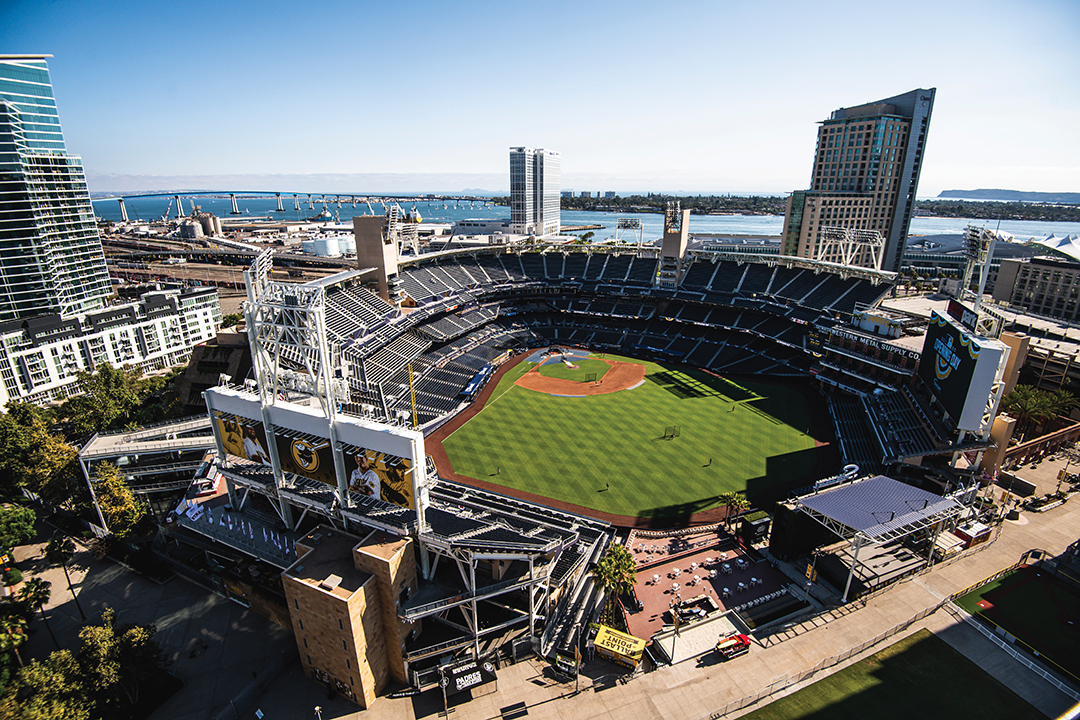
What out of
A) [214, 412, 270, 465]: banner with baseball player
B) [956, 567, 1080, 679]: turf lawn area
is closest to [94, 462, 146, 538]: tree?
[214, 412, 270, 465]: banner with baseball player

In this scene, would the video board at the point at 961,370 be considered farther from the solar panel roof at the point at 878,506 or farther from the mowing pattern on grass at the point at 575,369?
the mowing pattern on grass at the point at 575,369

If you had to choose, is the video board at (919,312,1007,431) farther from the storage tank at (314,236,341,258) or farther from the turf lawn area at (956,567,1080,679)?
the storage tank at (314,236,341,258)

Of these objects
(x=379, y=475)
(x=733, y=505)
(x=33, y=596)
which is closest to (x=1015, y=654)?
(x=733, y=505)

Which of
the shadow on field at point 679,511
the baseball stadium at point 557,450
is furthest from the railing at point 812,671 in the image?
the shadow on field at point 679,511

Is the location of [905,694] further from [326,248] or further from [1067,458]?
[326,248]

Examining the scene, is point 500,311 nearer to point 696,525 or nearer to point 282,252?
point 696,525

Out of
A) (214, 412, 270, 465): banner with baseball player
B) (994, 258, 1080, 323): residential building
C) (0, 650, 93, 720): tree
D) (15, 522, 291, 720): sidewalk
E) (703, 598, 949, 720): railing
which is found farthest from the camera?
(994, 258, 1080, 323): residential building
